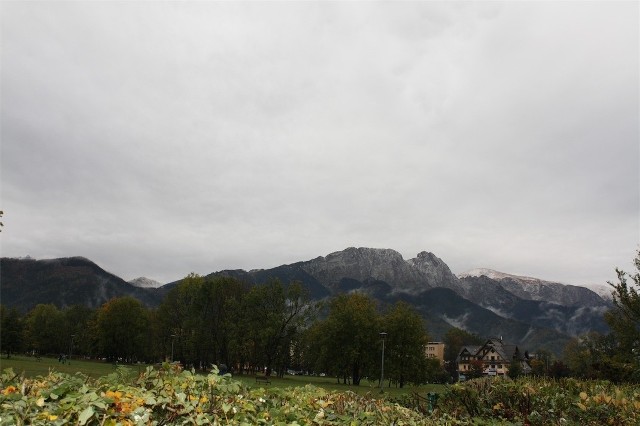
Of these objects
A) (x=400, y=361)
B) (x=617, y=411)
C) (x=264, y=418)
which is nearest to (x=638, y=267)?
(x=617, y=411)

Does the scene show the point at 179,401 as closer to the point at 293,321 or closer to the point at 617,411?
the point at 617,411

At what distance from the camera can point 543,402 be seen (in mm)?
8875

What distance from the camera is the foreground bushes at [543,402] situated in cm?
757

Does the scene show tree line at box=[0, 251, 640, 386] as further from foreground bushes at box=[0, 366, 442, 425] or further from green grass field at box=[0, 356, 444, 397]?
foreground bushes at box=[0, 366, 442, 425]

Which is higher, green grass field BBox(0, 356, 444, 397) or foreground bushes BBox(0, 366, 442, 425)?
foreground bushes BBox(0, 366, 442, 425)

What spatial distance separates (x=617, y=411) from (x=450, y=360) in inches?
5837

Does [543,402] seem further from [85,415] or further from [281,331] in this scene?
[281,331]

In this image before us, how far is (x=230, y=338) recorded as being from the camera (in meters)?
61.1

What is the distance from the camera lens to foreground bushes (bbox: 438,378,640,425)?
298 inches

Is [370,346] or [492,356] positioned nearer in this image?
[370,346]

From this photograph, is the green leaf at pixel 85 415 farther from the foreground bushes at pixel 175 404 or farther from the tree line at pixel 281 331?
the tree line at pixel 281 331

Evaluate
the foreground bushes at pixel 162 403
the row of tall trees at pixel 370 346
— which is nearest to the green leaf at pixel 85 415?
the foreground bushes at pixel 162 403

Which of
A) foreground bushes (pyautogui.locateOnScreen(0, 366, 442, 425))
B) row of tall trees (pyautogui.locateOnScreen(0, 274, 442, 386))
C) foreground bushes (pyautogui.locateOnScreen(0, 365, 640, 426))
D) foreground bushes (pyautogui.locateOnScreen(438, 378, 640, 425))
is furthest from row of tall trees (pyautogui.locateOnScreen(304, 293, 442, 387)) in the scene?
foreground bushes (pyautogui.locateOnScreen(0, 366, 442, 425))

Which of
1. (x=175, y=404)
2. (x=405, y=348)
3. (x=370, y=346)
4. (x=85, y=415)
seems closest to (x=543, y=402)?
(x=175, y=404)
